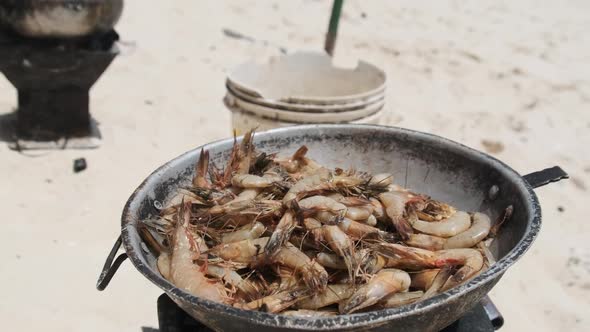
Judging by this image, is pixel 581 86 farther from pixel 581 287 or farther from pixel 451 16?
pixel 581 287

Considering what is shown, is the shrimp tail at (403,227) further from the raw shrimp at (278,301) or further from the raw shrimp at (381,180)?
the raw shrimp at (278,301)

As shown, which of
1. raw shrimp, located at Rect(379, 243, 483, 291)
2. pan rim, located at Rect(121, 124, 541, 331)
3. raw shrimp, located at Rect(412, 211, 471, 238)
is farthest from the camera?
raw shrimp, located at Rect(412, 211, 471, 238)

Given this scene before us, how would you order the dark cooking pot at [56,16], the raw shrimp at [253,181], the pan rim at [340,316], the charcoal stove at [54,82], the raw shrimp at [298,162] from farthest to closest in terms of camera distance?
the charcoal stove at [54,82], the dark cooking pot at [56,16], the raw shrimp at [298,162], the raw shrimp at [253,181], the pan rim at [340,316]

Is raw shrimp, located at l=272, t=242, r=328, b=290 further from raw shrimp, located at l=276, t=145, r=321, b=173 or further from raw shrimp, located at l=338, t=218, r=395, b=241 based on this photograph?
raw shrimp, located at l=276, t=145, r=321, b=173

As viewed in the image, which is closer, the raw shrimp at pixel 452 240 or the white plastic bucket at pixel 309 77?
the raw shrimp at pixel 452 240

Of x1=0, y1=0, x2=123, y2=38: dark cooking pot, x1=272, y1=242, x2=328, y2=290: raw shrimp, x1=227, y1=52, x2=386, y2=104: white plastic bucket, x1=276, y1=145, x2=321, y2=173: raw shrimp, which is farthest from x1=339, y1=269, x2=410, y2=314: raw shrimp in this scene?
x1=0, y1=0, x2=123, y2=38: dark cooking pot

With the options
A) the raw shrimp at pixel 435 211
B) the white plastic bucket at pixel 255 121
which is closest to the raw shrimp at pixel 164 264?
the raw shrimp at pixel 435 211
